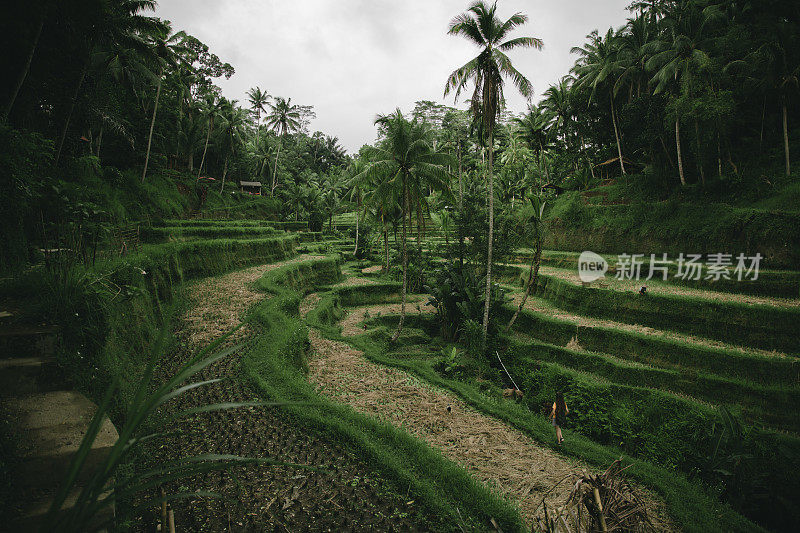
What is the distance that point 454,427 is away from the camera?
27.2 feet

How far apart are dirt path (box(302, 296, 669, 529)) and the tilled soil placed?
2396mm

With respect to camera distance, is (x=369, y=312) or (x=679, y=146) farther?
(x=679, y=146)

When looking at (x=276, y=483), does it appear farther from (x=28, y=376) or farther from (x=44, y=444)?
(x=28, y=376)

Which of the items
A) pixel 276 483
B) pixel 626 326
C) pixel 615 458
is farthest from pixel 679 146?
pixel 276 483

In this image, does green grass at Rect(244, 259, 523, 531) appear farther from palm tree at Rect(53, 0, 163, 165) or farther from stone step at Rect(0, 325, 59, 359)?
palm tree at Rect(53, 0, 163, 165)

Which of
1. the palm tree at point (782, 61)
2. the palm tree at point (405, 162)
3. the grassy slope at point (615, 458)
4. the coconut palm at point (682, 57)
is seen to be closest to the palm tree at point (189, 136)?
the palm tree at point (405, 162)

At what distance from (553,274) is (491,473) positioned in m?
14.6

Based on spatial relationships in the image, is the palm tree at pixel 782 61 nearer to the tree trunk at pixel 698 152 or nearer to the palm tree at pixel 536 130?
the tree trunk at pixel 698 152

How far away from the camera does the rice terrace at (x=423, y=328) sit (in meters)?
4.29

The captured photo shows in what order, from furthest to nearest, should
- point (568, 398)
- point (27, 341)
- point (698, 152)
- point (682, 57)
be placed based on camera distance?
point (682, 57)
point (698, 152)
point (568, 398)
point (27, 341)

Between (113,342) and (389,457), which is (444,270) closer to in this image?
(389,457)
